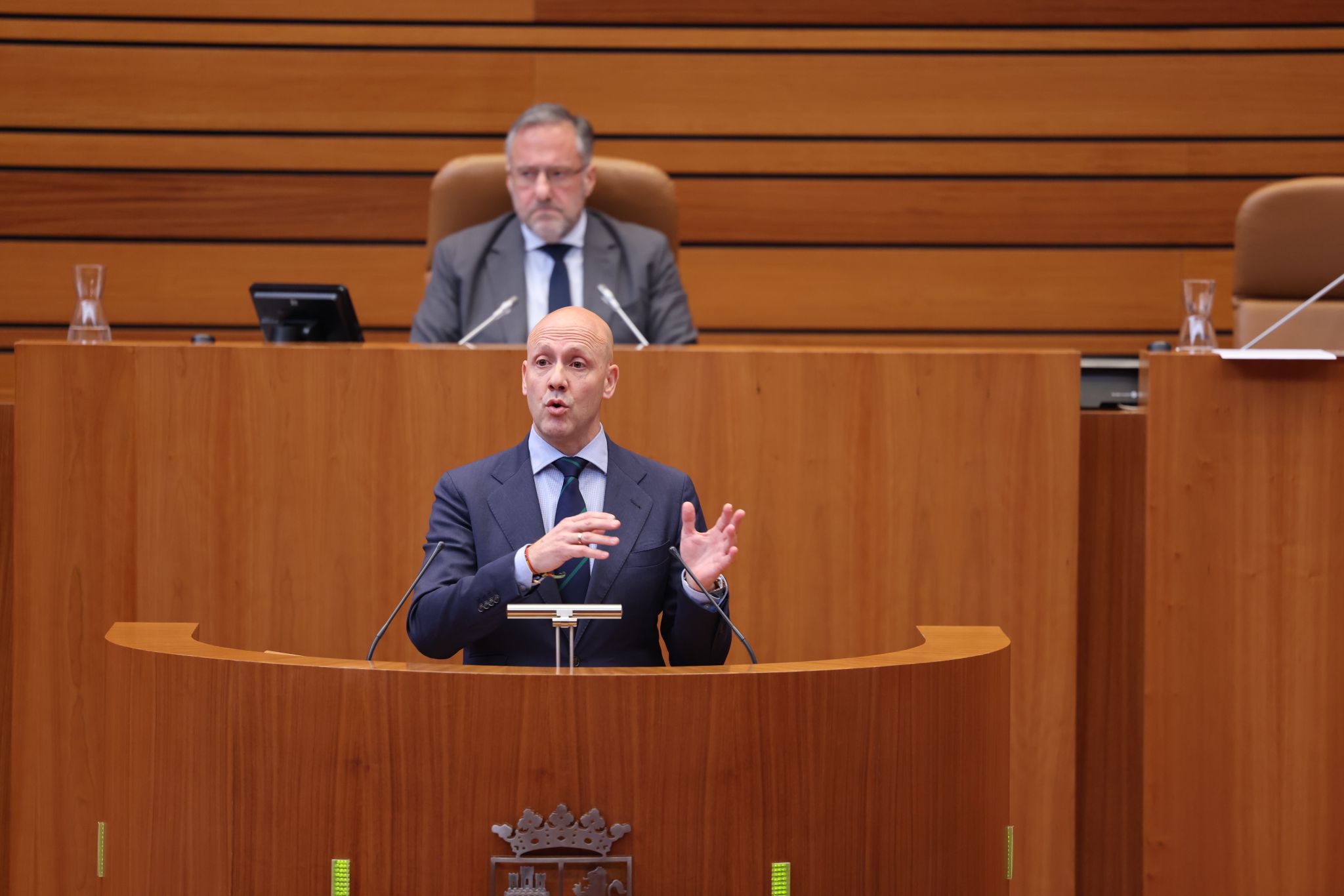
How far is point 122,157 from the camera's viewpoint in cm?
484

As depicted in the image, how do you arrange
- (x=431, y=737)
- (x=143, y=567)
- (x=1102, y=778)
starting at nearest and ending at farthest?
(x=431, y=737), (x=143, y=567), (x=1102, y=778)

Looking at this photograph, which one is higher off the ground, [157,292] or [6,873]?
[157,292]

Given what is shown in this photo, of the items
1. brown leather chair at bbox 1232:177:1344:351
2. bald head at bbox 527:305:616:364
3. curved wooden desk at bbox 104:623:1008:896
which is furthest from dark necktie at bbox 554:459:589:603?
brown leather chair at bbox 1232:177:1344:351

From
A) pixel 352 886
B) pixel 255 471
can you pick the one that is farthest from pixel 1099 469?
pixel 352 886

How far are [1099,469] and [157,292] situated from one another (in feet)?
10.7

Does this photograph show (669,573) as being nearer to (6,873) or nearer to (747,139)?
(6,873)

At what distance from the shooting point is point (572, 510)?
233cm

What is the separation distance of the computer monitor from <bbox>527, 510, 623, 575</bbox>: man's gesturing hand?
1.31 m

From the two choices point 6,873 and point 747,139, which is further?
point 747,139

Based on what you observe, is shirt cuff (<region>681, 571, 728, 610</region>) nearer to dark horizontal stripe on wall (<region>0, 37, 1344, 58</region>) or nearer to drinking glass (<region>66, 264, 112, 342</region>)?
drinking glass (<region>66, 264, 112, 342</region>)

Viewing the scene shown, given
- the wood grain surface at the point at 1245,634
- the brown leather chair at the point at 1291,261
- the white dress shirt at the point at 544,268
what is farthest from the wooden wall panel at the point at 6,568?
the brown leather chair at the point at 1291,261

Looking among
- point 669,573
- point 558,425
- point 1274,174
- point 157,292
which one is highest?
point 1274,174

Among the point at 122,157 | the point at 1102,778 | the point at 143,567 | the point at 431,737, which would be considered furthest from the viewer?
the point at 122,157

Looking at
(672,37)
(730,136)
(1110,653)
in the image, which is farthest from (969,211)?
(1110,653)
